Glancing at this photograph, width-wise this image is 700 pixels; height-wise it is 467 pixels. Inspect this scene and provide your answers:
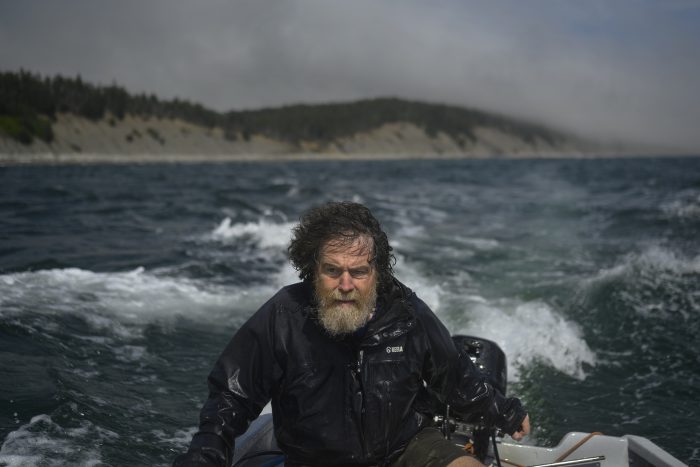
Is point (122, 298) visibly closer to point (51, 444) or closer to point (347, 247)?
point (51, 444)

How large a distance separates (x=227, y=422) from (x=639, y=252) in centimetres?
1397

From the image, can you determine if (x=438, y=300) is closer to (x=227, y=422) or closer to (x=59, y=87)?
(x=227, y=422)

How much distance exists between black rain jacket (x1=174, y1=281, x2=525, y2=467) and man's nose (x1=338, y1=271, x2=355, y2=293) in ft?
0.74

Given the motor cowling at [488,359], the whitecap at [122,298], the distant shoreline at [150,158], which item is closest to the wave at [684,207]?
the whitecap at [122,298]

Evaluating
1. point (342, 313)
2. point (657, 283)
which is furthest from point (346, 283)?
point (657, 283)

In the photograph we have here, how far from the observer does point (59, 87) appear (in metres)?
122

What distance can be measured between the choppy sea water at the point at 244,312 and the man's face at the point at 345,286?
303 cm

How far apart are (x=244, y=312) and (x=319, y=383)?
721 centimetres

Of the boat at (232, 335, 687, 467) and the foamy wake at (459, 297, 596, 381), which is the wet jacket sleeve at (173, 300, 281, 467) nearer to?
the boat at (232, 335, 687, 467)

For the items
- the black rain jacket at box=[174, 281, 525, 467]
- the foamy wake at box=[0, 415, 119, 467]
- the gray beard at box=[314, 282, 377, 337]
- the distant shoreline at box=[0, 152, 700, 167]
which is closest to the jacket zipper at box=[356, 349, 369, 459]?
the black rain jacket at box=[174, 281, 525, 467]

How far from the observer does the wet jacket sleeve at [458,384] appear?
3.76m

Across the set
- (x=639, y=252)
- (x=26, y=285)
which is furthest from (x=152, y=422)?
(x=639, y=252)

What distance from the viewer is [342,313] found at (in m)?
3.49

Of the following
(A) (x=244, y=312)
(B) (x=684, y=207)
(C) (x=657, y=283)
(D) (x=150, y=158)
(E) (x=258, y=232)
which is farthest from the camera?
(D) (x=150, y=158)
